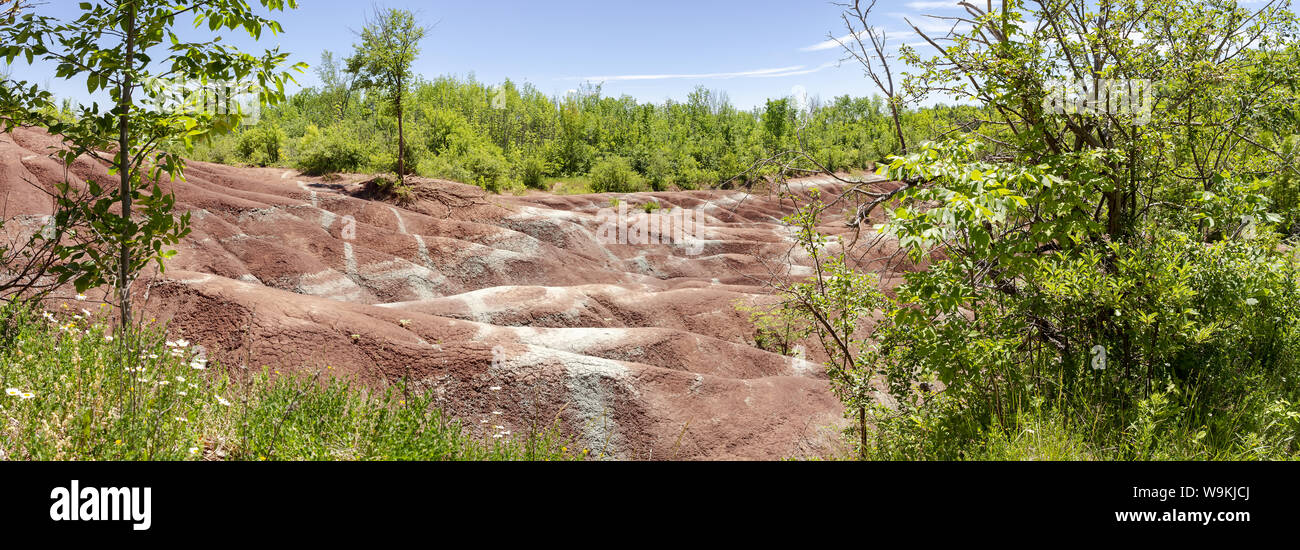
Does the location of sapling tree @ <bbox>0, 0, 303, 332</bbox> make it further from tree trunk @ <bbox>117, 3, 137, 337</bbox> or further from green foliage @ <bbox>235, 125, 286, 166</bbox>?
green foliage @ <bbox>235, 125, 286, 166</bbox>

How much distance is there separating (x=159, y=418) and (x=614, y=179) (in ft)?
147

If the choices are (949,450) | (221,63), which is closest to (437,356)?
(221,63)

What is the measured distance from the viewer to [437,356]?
27.3ft

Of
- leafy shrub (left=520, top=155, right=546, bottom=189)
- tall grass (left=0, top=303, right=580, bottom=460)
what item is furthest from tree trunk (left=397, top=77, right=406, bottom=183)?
tall grass (left=0, top=303, right=580, bottom=460)

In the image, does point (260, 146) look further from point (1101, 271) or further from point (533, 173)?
point (1101, 271)

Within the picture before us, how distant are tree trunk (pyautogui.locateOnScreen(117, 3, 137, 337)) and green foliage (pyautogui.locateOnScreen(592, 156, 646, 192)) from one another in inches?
1693

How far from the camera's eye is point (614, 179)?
48281 mm

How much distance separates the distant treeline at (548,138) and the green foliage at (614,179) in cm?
7

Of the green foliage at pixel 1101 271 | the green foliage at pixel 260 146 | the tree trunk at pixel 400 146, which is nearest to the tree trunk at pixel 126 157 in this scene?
the green foliage at pixel 1101 271

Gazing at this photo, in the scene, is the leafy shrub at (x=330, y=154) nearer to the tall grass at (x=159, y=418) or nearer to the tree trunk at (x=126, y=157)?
the tall grass at (x=159, y=418)

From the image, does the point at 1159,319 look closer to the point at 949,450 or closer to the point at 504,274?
the point at 949,450
